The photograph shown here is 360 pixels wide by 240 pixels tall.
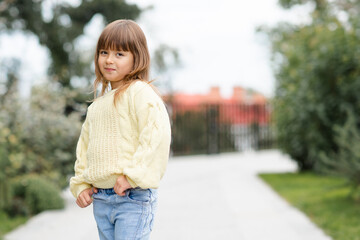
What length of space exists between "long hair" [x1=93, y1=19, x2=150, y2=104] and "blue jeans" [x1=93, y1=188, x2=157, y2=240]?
49 cm

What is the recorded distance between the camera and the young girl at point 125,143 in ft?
7.73

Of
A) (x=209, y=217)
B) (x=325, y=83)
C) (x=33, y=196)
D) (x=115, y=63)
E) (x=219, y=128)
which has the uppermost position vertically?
(x=115, y=63)

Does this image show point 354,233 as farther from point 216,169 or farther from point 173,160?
point 173,160

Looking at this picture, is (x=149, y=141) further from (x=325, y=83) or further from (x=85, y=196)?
(x=325, y=83)

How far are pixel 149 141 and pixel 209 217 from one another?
12.6 ft

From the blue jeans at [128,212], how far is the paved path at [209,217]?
256cm

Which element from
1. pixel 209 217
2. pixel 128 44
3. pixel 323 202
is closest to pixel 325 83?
pixel 323 202

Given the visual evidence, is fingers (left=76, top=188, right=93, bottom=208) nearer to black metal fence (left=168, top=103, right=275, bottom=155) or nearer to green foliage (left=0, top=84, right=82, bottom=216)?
green foliage (left=0, top=84, right=82, bottom=216)

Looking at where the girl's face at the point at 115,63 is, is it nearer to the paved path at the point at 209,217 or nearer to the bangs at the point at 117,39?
the bangs at the point at 117,39

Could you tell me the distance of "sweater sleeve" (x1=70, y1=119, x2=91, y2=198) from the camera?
257cm

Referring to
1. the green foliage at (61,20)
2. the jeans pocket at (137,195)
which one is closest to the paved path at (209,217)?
the jeans pocket at (137,195)

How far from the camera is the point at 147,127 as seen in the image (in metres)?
2.36

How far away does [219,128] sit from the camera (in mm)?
17125

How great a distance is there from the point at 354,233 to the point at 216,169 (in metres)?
7.21
